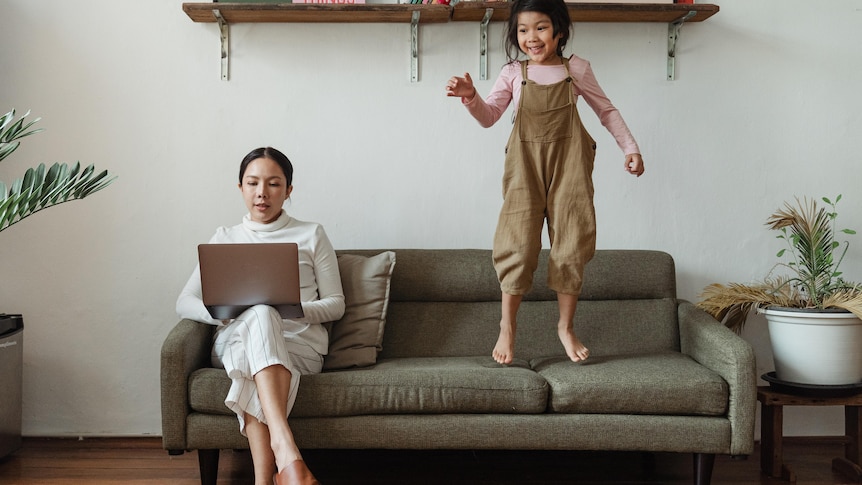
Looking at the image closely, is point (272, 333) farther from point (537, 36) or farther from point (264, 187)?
point (537, 36)

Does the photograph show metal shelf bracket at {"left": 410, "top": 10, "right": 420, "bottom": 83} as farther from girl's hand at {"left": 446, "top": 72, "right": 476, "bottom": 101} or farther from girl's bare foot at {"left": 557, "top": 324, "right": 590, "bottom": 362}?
girl's bare foot at {"left": 557, "top": 324, "right": 590, "bottom": 362}

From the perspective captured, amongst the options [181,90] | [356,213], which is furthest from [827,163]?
[181,90]

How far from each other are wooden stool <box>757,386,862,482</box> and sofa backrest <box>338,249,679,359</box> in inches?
14.7

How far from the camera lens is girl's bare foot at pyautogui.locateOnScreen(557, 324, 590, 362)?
2578mm

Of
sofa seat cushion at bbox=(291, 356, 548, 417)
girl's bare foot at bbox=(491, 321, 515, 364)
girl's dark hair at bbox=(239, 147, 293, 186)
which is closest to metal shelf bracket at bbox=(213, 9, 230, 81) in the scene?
girl's dark hair at bbox=(239, 147, 293, 186)

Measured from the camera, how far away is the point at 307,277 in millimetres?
2619

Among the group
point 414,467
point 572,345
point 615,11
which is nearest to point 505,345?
point 572,345

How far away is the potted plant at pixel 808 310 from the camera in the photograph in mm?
2633

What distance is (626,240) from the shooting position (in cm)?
317

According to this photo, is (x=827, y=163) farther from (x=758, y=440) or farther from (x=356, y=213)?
(x=356, y=213)

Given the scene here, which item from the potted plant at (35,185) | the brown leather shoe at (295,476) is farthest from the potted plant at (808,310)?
the potted plant at (35,185)

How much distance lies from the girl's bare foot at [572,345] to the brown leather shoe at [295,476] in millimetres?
950

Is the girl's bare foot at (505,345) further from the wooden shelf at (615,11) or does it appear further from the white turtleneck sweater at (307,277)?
the wooden shelf at (615,11)

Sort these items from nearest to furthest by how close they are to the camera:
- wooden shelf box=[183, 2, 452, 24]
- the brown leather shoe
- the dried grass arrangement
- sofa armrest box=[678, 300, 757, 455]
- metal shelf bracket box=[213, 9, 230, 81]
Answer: the brown leather shoe, sofa armrest box=[678, 300, 757, 455], the dried grass arrangement, wooden shelf box=[183, 2, 452, 24], metal shelf bracket box=[213, 9, 230, 81]
